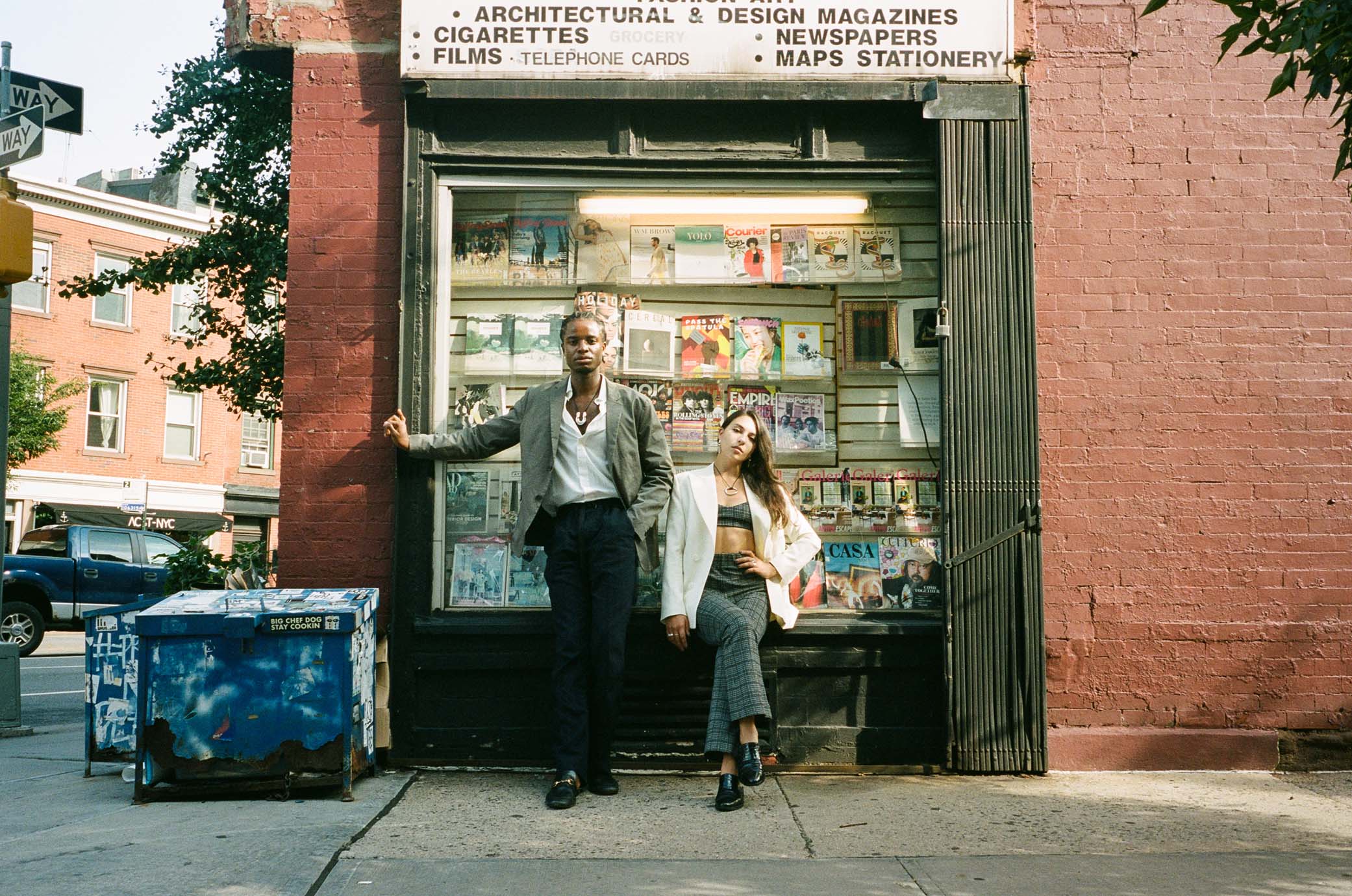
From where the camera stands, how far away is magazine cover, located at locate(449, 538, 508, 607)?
6.15 metres

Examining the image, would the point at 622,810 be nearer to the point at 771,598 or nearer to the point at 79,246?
the point at 771,598

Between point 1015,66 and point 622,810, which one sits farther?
point 1015,66

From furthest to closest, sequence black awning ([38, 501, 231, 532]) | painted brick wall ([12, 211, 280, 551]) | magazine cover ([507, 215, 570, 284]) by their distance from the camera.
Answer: painted brick wall ([12, 211, 280, 551]) < black awning ([38, 501, 231, 532]) < magazine cover ([507, 215, 570, 284])

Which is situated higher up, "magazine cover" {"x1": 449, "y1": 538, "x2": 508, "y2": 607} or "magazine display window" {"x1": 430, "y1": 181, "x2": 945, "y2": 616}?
"magazine display window" {"x1": 430, "y1": 181, "x2": 945, "y2": 616}

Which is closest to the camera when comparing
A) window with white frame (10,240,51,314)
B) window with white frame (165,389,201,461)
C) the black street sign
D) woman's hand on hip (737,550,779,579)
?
woman's hand on hip (737,550,779,579)

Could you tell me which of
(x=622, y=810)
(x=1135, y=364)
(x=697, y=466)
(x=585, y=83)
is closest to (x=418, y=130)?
(x=585, y=83)

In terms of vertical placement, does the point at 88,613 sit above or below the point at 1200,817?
above

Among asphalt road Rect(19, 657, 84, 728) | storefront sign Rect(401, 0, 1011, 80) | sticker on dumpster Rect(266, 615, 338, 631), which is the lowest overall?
asphalt road Rect(19, 657, 84, 728)

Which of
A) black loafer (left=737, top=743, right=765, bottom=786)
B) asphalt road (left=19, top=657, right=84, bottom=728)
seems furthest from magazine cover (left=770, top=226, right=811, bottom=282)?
asphalt road (left=19, top=657, right=84, bottom=728)

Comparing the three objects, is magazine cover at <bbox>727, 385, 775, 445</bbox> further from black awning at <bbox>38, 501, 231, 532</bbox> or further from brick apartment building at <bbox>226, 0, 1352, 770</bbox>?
black awning at <bbox>38, 501, 231, 532</bbox>

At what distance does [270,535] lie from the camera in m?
34.4

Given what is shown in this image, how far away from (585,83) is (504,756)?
3529 millimetres

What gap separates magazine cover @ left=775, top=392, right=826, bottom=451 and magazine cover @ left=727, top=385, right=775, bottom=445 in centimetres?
3

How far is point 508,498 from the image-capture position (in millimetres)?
6281
